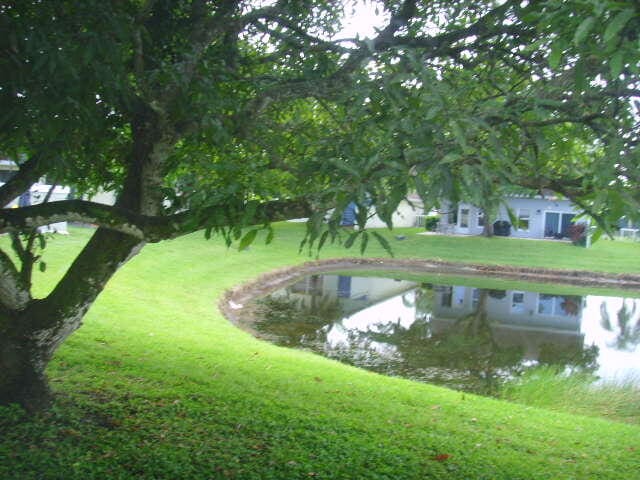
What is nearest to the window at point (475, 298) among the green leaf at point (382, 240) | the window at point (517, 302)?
the window at point (517, 302)

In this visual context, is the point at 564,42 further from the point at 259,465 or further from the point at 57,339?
the point at 57,339

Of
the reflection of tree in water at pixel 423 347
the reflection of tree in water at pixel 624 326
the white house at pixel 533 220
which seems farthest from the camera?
the white house at pixel 533 220

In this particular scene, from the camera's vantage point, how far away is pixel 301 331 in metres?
15.1

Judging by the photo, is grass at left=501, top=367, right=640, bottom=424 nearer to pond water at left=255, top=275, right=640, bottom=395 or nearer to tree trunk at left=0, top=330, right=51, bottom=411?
pond water at left=255, top=275, right=640, bottom=395

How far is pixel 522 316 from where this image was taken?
19.0 meters

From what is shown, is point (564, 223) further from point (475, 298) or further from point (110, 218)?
point (110, 218)

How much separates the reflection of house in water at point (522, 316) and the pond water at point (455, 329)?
33mm

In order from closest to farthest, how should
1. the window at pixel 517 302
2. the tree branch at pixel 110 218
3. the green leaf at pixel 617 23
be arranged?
the green leaf at pixel 617 23 → the tree branch at pixel 110 218 → the window at pixel 517 302

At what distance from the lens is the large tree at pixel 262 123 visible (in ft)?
11.6

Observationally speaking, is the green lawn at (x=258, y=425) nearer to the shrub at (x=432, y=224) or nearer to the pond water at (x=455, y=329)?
the pond water at (x=455, y=329)

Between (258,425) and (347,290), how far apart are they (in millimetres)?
15875

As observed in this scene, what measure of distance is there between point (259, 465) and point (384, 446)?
53.7 inches

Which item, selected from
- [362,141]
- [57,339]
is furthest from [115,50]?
[57,339]

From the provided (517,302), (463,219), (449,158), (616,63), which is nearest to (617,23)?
(616,63)
